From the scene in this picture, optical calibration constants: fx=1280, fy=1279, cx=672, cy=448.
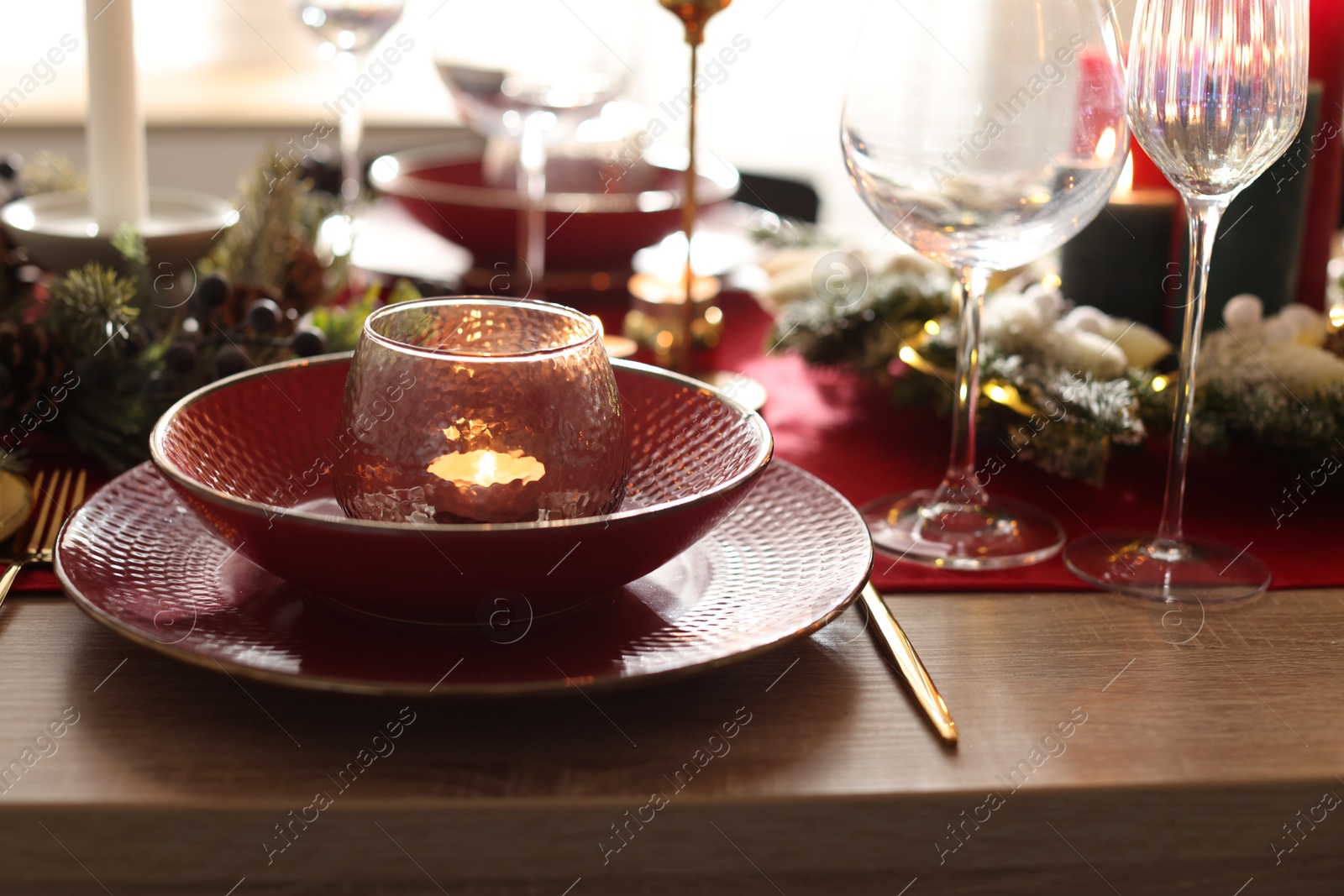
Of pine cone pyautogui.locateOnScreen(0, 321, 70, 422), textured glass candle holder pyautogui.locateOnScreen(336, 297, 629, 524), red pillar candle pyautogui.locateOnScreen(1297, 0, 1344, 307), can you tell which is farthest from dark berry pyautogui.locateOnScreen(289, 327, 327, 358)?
red pillar candle pyautogui.locateOnScreen(1297, 0, 1344, 307)

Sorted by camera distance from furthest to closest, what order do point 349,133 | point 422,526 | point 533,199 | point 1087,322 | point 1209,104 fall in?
1. point 349,133
2. point 533,199
3. point 1087,322
4. point 1209,104
5. point 422,526

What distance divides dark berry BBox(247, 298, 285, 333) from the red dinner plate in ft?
0.51

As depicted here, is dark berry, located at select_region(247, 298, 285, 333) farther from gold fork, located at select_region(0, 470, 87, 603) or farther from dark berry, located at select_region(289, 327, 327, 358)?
gold fork, located at select_region(0, 470, 87, 603)

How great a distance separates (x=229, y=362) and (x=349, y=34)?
0.47m

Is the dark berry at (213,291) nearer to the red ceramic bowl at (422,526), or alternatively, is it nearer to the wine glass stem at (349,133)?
the red ceramic bowl at (422,526)

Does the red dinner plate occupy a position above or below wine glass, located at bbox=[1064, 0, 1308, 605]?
below

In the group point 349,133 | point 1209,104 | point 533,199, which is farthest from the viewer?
point 349,133

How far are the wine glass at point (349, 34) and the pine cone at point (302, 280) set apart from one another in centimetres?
25

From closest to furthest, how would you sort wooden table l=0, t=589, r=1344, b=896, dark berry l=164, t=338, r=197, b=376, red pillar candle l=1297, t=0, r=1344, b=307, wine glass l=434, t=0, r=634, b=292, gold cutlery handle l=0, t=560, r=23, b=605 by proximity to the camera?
wooden table l=0, t=589, r=1344, b=896 → gold cutlery handle l=0, t=560, r=23, b=605 → dark berry l=164, t=338, r=197, b=376 → red pillar candle l=1297, t=0, r=1344, b=307 → wine glass l=434, t=0, r=634, b=292

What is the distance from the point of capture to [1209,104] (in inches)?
20.9

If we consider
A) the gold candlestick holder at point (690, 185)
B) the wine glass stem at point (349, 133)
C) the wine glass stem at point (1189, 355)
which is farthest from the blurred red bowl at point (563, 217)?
the wine glass stem at point (1189, 355)

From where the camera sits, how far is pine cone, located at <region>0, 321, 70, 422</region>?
26.4 inches

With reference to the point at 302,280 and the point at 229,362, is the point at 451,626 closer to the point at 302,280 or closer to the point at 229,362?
the point at 229,362

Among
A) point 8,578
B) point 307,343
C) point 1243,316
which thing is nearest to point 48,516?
point 8,578
